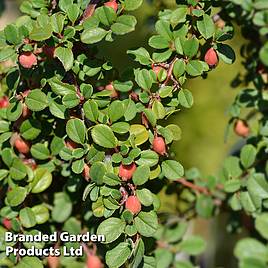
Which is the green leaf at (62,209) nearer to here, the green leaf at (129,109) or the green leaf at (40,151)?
the green leaf at (40,151)

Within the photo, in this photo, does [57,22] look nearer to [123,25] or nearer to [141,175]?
[123,25]

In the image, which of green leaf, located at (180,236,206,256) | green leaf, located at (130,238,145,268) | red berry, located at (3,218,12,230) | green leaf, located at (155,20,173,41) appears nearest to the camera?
green leaf, located at (130,238,145,268)

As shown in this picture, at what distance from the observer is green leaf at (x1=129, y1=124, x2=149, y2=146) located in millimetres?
→ 720

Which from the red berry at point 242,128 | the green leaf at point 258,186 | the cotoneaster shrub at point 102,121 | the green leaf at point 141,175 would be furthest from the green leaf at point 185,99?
the red berry at point 242,128

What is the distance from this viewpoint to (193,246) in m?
1.05

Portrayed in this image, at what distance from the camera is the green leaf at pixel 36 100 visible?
2.46ft

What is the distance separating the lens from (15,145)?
2.85 feet

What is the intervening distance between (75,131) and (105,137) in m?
0.05

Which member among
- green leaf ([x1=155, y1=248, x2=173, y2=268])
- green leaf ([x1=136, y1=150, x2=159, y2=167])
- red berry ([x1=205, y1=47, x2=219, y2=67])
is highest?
red berry ([x1=205, y1=47, x2=219, y2=67])

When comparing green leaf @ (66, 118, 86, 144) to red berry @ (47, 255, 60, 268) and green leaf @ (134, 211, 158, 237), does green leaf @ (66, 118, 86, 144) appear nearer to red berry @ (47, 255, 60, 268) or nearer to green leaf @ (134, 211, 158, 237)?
green leaf @ (134, 211, 158, 237)

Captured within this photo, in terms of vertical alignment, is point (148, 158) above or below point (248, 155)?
above

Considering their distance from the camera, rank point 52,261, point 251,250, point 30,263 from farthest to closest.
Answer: point 52,261, point 30,263, point 251,250

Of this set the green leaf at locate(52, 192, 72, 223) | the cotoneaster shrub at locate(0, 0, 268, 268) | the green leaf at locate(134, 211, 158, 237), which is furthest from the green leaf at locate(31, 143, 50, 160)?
the green leaf at locate(134, 211, 158, 237)

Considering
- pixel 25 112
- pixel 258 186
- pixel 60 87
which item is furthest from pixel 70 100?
pixel 258 186
